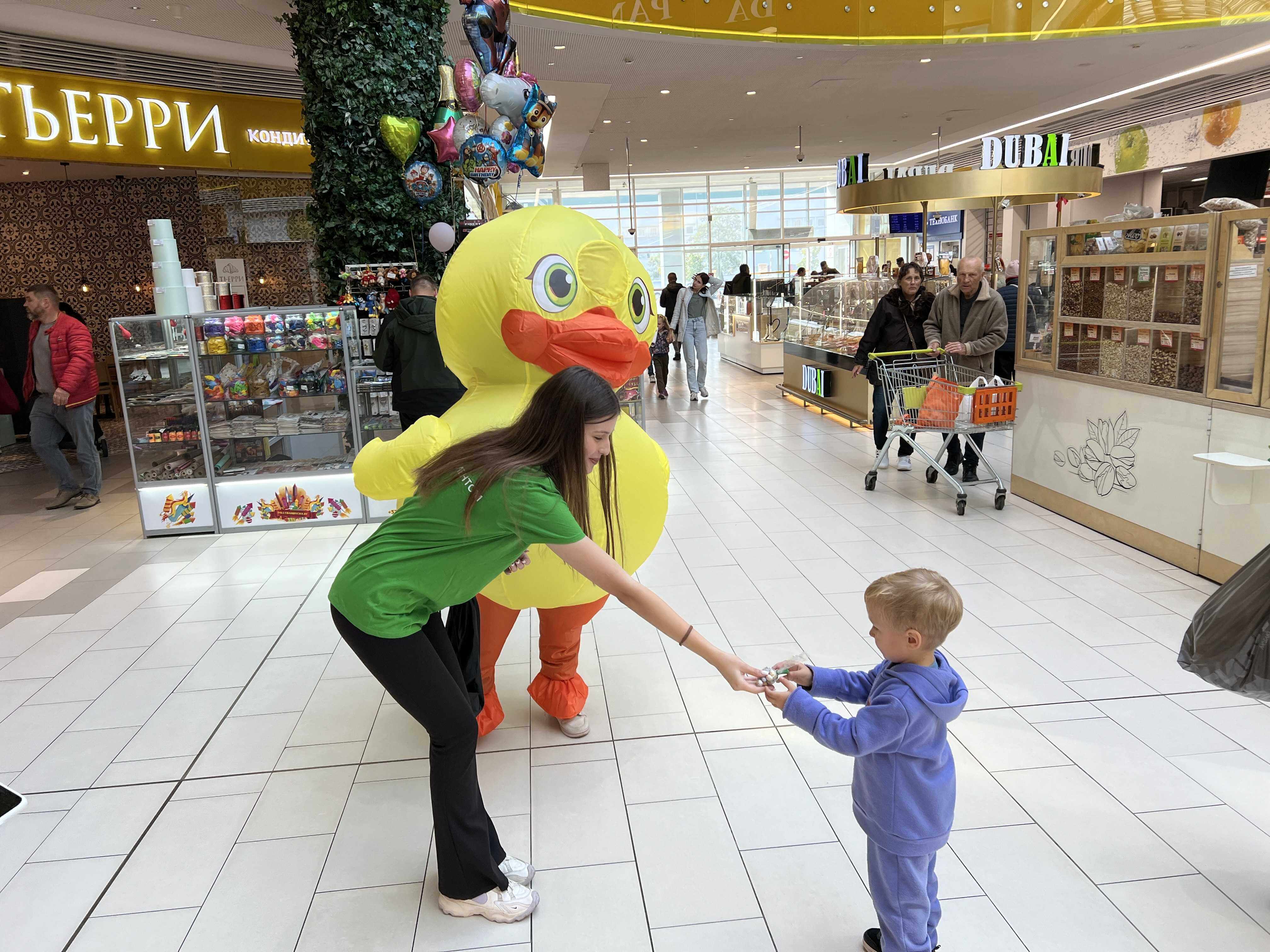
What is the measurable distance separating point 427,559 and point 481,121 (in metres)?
4.71

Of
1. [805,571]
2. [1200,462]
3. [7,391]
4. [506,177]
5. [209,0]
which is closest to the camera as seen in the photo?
[1200,462]

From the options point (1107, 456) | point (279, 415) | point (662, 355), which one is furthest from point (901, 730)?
point (662, 355)

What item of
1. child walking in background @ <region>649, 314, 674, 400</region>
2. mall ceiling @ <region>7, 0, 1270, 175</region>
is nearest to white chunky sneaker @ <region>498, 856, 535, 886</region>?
mall ceiling @ <region>7, 0, 1270, 175</region>

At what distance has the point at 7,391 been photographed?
9109mm

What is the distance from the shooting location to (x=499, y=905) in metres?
2.30

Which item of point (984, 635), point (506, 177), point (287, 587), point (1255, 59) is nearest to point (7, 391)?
point (287, 587)

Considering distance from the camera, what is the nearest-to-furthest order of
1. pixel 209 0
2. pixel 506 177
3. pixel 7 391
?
pixel 209 0 → pixel 7 391 → pixel 506 177

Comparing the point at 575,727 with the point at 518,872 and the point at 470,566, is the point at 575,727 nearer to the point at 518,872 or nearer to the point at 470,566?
the point at 518,872

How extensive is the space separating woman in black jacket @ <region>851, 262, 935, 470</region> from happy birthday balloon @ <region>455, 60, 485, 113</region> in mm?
3566

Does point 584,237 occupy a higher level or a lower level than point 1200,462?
higher

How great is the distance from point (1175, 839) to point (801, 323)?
9.56 metres

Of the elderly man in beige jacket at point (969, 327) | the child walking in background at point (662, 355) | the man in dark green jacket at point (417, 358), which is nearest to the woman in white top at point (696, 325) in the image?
the child walking in background at point (662, 355)

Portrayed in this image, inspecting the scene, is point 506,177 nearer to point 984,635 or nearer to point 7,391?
point 7,391

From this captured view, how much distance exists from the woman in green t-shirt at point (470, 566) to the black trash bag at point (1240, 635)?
4.22 feet
